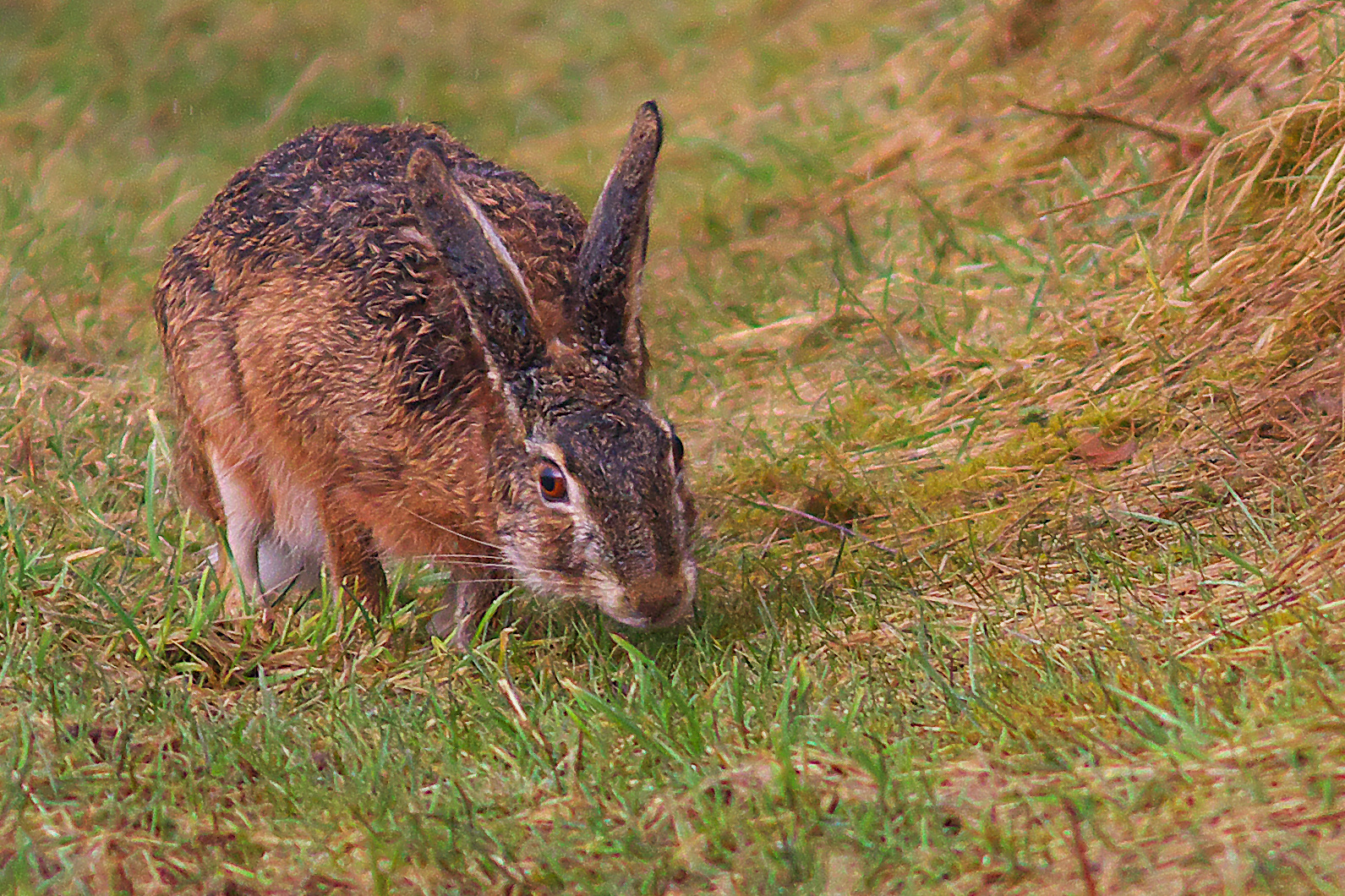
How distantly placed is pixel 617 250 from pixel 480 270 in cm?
37

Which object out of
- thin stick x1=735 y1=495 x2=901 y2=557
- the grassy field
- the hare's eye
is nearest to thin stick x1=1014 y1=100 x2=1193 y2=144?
the grassy field

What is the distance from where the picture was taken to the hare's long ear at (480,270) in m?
3.88

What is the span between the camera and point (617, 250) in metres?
4.05

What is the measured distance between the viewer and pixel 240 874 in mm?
2816

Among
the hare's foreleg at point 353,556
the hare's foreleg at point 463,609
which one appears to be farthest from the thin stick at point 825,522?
the hare's foreleg at point 353,556

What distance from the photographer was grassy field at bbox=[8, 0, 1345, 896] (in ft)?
9.07

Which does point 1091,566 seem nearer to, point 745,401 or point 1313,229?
point 1313,229

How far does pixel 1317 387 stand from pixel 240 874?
2.85 m

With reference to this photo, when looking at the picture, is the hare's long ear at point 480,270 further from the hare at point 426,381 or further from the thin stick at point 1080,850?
the thin stick at point 1080,850

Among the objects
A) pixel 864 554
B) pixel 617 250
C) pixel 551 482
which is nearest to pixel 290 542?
pixel 551 482

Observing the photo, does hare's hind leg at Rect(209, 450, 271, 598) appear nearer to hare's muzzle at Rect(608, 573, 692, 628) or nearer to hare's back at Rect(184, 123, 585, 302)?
hare's back at Rect(184, 123, 585, 302)

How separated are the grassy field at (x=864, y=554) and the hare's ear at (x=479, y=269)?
0.73m

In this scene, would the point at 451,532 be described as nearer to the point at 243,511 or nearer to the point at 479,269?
the point at 479,269

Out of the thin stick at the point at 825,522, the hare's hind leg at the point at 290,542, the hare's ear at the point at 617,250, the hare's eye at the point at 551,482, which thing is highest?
the hare's ear at the point at 617,250
